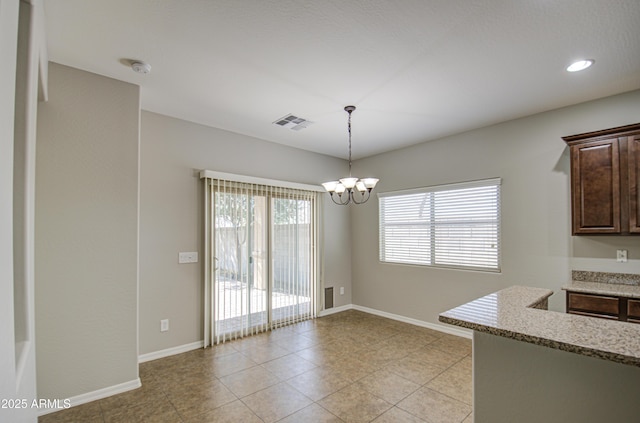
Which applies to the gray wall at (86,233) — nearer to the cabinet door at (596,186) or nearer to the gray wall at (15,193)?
the gray wall at (15,193)

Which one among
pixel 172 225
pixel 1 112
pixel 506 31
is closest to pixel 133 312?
pixel 172 225

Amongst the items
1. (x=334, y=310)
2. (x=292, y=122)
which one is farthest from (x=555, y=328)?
(x=334, y=310)

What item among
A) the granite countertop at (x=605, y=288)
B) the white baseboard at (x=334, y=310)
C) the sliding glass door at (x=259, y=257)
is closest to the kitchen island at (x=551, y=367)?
the granite countertop at (x=605, y=288)

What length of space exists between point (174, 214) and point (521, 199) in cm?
419

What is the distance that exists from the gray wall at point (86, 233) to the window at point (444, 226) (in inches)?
146

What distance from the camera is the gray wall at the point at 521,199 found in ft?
10.5

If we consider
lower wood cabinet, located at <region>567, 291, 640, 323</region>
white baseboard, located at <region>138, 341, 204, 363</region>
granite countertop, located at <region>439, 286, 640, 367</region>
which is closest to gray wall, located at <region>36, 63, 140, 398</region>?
white baseboard, located at <region>138, 341, 204, 363</region>

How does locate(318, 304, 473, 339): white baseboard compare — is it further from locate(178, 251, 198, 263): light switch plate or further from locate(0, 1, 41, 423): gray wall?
locate(0, 1, 41, 423): gray wall

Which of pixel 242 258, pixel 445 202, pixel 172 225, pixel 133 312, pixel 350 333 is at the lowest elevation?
pixel 350 333

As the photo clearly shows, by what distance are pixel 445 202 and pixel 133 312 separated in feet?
13.3

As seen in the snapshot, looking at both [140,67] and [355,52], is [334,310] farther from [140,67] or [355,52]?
[140,67]

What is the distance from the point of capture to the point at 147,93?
123 inches

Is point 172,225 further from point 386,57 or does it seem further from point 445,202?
point 445,202

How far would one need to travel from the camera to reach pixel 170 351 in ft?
11.8
